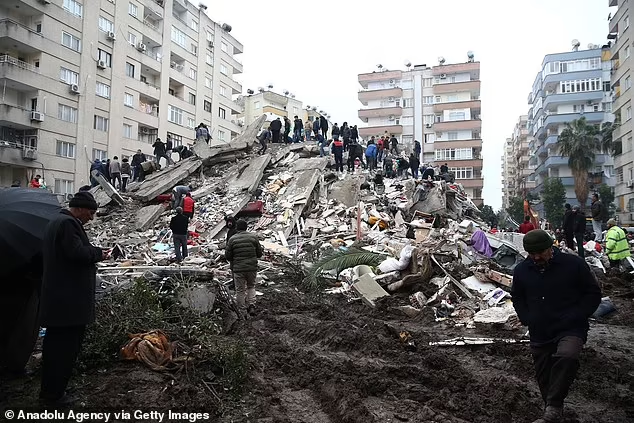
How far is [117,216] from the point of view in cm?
1612

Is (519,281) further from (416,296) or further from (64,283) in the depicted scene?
(416,296)

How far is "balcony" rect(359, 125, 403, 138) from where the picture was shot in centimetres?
5769

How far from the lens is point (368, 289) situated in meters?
8.83

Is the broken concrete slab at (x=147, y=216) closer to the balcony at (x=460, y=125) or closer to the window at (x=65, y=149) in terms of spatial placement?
the window at (x=65, y=149)

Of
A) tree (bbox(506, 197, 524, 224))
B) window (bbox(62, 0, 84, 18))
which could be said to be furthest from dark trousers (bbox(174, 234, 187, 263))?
tree (bbox(506, 197, 524, 224))

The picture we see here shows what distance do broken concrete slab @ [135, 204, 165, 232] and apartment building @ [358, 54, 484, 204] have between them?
38.7 meters

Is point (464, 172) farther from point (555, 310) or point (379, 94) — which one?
point (555, 310)

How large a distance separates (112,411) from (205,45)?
4424 cm

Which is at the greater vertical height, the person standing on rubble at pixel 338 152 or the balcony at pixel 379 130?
the balcony at pixel 379 130

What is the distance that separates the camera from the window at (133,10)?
1329 inches

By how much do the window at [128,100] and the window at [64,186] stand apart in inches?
314

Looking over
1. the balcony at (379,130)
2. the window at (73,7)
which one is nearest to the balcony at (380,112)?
the balcony at (379,130)

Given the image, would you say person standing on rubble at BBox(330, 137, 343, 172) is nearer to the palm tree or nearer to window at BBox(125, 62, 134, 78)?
window at BBox(125, 62, 134, 78)

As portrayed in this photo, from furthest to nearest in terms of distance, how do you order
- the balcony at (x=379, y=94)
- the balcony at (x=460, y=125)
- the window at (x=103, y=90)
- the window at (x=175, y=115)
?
the balcony at (x=379, y=94)
the balcony at (x=460, y=125)
the window at (x=175, y=115)
the window at (x=103, y=90)
